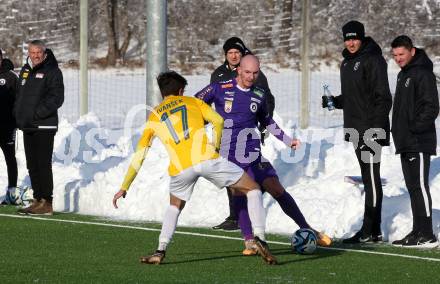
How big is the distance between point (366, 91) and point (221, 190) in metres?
2.94

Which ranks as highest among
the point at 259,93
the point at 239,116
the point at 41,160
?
the point at 259,93

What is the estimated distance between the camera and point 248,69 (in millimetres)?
11516

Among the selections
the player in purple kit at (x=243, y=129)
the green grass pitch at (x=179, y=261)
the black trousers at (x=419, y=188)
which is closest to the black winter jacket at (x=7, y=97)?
the green grass pitch at (x=179, y=261)

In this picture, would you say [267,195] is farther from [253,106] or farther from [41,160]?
[41,160]

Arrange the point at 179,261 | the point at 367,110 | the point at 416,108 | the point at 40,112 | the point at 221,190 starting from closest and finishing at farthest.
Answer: the point at 179,261 < the point at 416,108 < the point at 367,110 < the point at 221,190 < the point at 40,112

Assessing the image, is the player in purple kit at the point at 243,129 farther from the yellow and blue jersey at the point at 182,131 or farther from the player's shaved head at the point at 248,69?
the yellow and blue jersey at the point at 182,131

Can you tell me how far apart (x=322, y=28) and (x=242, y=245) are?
15.2 meters

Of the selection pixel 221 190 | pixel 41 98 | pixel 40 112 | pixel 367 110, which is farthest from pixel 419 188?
pixel 41 98

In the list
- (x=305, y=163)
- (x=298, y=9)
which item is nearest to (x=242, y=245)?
(x=305, y=163)

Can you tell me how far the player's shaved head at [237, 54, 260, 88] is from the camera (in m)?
11.5

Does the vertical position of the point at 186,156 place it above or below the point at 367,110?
below

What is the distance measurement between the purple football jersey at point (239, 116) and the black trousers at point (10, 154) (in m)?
5.39

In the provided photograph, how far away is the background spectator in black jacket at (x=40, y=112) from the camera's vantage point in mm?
15227

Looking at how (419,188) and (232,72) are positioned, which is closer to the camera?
(419,188)
